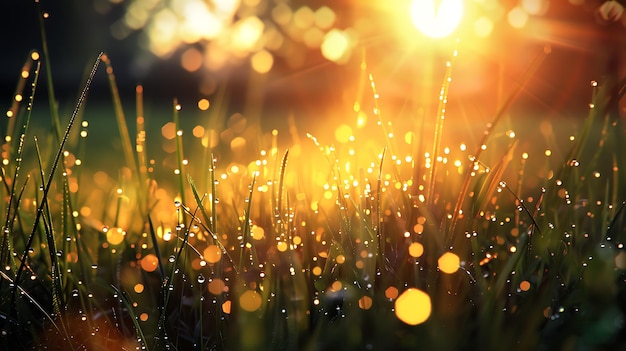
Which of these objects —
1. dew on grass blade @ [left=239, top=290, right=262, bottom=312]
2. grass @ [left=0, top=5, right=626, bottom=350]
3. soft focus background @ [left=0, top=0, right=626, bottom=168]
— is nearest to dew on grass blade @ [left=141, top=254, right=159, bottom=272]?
grass @ [left=0, top=5, right=626, bottom=350]

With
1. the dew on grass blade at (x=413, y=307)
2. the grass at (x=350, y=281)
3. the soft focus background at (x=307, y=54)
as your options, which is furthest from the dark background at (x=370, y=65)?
the dew on grass blade at (x=413, y=307)

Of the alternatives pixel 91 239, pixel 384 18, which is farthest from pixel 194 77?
pixel 91 239

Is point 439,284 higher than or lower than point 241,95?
lower

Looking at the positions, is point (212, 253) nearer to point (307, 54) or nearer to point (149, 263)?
point (149, 263)

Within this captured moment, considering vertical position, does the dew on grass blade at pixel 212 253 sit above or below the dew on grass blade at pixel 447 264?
above

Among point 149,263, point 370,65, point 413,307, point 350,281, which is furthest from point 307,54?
point 413,307

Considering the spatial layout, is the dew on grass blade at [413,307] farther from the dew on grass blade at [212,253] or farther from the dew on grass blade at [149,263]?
the dew on grass blade at [149,263]

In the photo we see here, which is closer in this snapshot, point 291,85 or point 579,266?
point 579,266

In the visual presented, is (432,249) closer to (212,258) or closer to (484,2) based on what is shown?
(212,258)

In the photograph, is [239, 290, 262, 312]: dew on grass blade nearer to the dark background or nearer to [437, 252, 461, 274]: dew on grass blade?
[437, 252, 461, 274]: dew on grass blade
